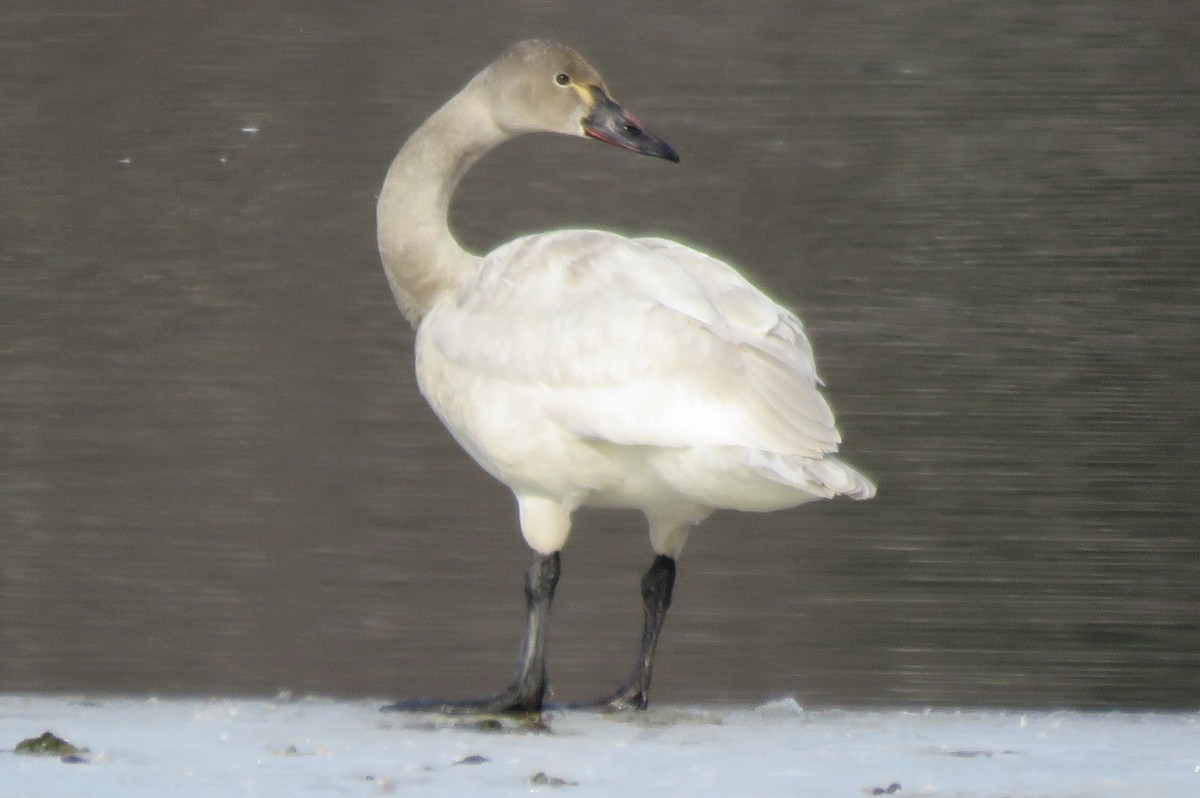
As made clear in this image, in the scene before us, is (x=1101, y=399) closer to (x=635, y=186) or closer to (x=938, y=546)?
(x=938, y=546)

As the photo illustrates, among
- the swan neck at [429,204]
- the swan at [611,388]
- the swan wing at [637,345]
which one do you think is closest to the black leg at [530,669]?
the swan at [611,388]

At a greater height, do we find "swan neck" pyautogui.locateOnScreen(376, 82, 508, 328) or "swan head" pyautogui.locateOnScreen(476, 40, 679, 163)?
"swan head" pyautogui.locateOnScreen(476, 40, 679, 163)

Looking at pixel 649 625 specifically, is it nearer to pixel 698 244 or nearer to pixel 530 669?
pixel 530 669

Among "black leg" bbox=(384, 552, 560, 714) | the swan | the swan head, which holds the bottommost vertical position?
"black leg" bbox=(384, 552, 560, 714)

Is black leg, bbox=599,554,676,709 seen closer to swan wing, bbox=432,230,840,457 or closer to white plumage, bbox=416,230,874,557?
white plumage, bbox=416,230,874,557

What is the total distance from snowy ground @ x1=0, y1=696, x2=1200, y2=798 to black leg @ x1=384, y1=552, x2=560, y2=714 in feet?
0.18

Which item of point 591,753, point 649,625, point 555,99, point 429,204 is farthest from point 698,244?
point 591,753

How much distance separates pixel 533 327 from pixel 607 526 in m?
1.64

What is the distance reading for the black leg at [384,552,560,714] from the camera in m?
3.21

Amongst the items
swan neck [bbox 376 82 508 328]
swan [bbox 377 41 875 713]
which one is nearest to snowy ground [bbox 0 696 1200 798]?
swan [bbox 377 41 875 713]

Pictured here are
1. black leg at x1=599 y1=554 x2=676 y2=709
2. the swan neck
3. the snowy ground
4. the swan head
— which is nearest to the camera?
the snowy ground

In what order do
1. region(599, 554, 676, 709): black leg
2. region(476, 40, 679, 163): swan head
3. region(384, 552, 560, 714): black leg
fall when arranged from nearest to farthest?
region(384, 552, 560, 714): black leg → region(599, 554, 676, 709): black leg → region(476, 40, 679, 163): swan head

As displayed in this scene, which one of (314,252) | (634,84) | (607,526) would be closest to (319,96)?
(314,252)

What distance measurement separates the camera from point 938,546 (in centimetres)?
462
